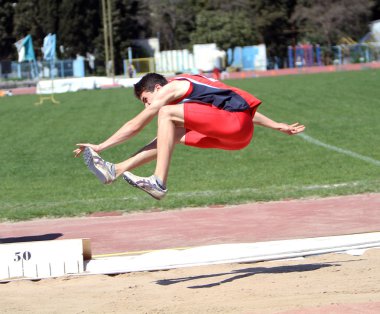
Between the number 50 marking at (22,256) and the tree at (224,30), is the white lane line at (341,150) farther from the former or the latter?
the tree at (224,30)

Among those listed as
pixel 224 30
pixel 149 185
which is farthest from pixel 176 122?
pixel 224 30

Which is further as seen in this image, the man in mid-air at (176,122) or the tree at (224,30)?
the tree at (224,30)

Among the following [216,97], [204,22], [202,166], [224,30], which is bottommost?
[202,166]

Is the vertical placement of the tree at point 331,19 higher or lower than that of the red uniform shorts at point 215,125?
higher

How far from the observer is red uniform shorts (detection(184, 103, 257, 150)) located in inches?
246

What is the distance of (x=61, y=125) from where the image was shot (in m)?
22.8

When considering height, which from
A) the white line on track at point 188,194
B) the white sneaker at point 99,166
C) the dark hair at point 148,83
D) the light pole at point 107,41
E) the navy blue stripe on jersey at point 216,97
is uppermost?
the light pole at point 107,41

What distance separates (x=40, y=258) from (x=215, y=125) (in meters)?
1.97

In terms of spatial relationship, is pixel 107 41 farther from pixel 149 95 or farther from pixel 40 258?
pixel 149 95

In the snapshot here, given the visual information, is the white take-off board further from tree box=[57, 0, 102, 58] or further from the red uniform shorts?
tree box=[57, 0, 102, 58]

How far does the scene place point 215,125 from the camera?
6.32m

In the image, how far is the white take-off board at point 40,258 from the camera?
689cm

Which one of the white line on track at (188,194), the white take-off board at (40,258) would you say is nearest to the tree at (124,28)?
the white line on track at (188,194)

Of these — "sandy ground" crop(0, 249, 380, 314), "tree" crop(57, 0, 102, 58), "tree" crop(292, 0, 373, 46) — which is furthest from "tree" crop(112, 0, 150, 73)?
"sandy ground" crop(0, 249, 380, 314)
